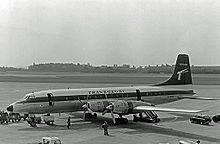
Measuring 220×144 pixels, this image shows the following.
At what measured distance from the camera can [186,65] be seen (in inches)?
1580

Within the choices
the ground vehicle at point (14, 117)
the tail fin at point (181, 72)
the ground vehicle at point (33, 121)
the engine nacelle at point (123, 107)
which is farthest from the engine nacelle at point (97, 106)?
the tail fin at point (181, 72)

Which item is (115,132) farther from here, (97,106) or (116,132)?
(97,106)

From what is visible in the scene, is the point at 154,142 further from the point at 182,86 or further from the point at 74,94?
the point at 182,86

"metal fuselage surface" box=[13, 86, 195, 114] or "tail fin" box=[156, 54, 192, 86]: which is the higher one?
"tail fin" box=[156, 54, 192, 86]

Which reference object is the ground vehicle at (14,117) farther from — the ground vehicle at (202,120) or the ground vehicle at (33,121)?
the ground vehicle at (202,120)

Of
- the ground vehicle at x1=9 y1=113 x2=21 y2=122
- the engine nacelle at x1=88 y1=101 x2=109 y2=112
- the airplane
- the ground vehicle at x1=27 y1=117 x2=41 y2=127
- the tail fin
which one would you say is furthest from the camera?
the tail fin

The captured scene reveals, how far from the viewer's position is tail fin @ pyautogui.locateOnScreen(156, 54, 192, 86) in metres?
39.5

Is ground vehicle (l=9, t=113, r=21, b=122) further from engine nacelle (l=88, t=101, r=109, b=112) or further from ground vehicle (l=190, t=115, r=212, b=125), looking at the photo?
ground vehicle (l=190, t=115, r=212, b=125)

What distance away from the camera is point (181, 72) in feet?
131

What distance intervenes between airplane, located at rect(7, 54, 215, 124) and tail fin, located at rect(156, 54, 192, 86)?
1.74 meters

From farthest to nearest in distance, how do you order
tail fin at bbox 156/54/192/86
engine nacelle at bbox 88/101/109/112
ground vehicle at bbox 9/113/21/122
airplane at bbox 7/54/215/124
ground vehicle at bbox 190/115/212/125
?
1. tail fin at bbox 156/54/192/86
2. ground vehicle at bbox 9/113/21/122
3. ground vehicle at bbox 190/115/212/125
4. engine nacelle at bbox 88/101/109/112
5. airplane at bbox 7/54/215/124

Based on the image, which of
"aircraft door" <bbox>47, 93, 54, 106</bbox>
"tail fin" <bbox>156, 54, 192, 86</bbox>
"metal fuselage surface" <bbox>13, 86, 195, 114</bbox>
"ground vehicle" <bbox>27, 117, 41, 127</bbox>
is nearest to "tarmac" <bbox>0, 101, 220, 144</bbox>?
"ground vehicle" <bbox>27, 117, 41, 127</bbox>

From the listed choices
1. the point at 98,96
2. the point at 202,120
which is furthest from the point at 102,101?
the point at 202,120

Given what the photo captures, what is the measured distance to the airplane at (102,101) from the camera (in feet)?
101
